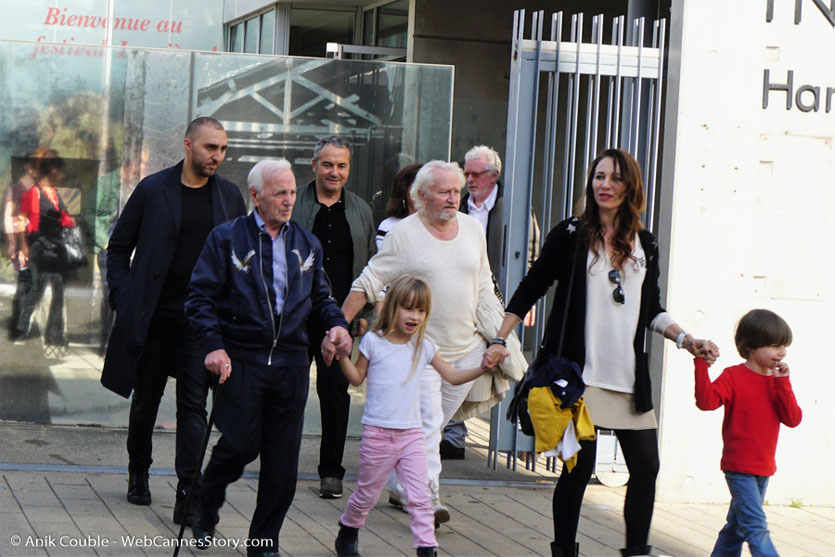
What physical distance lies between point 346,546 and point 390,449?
0.49 meters

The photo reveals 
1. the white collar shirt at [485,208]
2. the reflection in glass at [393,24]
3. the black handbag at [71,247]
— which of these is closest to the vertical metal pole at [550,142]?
the white collar shirt at [485,208]

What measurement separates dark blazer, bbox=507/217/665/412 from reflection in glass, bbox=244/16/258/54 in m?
11.9

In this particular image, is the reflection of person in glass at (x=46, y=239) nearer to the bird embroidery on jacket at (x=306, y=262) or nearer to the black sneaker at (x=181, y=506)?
the black sneaker at (x=181, y=506)

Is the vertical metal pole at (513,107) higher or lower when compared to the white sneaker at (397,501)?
higher

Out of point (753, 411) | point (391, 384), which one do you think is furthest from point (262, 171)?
point (753, 411)

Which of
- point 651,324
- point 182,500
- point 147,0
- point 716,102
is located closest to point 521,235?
point 716,102

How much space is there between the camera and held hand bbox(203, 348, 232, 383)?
4.74 metres

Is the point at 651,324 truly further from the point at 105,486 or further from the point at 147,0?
the point at 147,0

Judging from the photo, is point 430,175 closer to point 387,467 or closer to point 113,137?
point 387,467

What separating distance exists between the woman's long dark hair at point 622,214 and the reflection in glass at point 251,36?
11972 mm

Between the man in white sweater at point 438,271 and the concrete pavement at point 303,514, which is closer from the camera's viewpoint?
the concrete pavement at point 303,514

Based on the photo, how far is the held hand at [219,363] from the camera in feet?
15.6

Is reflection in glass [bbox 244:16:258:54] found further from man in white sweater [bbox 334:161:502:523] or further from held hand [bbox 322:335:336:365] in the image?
held hand [bbox 322:335:336:365]

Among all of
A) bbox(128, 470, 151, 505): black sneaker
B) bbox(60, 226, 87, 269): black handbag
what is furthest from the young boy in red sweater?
bbox(60, 226, 87, 269): black handbag
